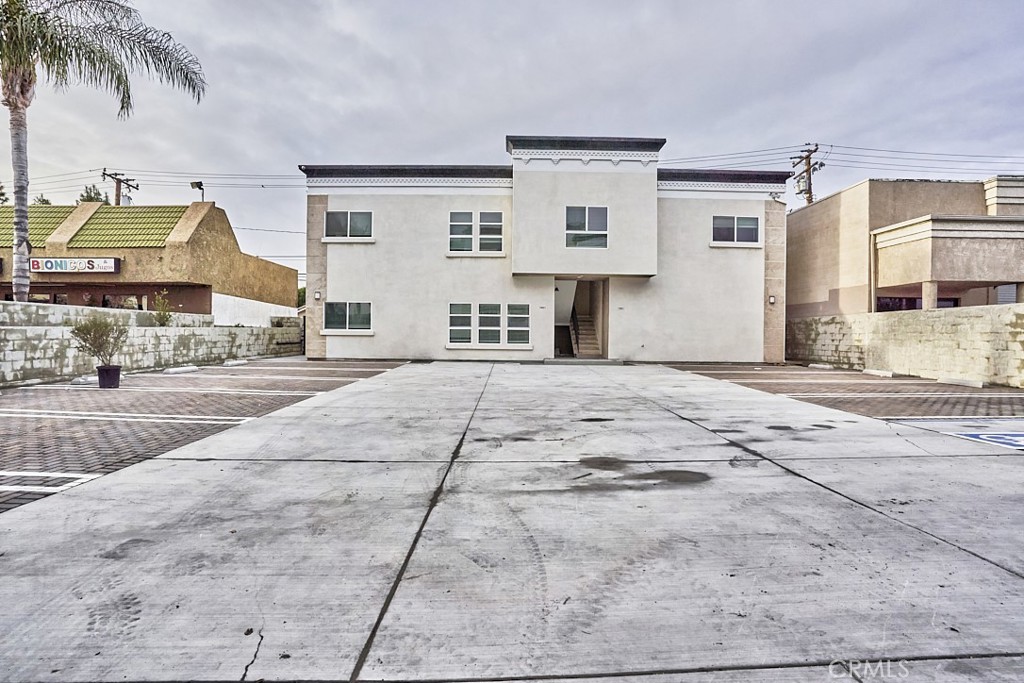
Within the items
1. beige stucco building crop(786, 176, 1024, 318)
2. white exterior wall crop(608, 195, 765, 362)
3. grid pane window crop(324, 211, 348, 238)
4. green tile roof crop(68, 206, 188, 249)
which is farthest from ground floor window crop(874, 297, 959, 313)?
green tile roof crop(68, 206, 188, 249)

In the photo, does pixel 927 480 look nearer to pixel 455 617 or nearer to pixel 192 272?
pixel 455 617

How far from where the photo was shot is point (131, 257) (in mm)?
23609

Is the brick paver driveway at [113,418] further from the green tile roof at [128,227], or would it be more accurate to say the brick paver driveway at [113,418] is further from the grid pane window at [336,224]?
the green tile roof at [128,227]

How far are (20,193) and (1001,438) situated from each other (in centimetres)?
2057

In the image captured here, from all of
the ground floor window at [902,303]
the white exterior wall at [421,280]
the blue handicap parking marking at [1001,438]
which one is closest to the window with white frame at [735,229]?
the ground floor window at [902,303]

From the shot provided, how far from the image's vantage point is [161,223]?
2448cm

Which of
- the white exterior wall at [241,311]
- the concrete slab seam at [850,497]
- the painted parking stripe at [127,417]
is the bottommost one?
the concrete slab seam at [850,497]

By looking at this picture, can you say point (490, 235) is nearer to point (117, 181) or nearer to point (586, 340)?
point (586, 340)

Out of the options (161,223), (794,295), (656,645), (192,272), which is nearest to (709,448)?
(656,645)

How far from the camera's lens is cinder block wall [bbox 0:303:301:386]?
420 inches

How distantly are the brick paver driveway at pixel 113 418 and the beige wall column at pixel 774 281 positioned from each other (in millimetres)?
16552

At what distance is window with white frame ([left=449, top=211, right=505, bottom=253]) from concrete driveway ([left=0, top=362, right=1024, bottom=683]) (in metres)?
15.5

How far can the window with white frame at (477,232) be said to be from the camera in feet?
66.2

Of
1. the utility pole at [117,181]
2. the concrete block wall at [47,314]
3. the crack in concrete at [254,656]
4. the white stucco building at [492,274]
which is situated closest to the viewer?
the crack in concrete at [254,656]
